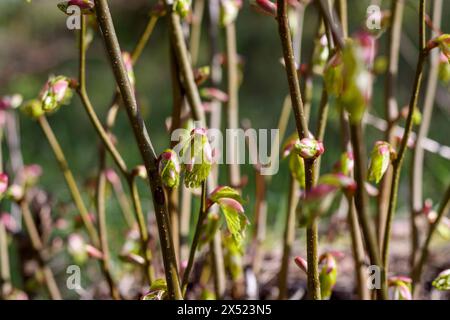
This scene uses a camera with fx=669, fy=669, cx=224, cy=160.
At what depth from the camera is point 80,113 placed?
3.90m

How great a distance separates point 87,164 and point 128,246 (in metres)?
1.80

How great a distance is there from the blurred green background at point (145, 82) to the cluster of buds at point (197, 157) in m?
1.27

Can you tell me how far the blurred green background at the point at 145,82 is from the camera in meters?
2.69

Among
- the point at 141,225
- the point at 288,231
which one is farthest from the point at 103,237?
the point at 288,231

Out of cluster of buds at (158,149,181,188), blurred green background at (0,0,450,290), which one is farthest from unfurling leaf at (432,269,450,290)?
blurred green background at (0,0,450,290)

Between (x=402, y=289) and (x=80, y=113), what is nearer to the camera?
(x=402, y=289)

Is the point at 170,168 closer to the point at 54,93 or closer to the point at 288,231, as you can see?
the point at 54,93

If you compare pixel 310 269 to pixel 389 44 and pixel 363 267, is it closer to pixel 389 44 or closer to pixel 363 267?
pixel 363 267

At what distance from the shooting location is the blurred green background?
8.82 ft

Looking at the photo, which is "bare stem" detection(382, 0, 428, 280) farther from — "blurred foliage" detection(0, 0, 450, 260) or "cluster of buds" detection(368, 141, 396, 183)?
"blurred foliage" detection(0, 0, 450, 260)

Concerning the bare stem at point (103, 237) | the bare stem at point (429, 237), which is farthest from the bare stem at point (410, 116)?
the bare stem at point (103, 237)

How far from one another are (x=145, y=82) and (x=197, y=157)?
3.52 metres

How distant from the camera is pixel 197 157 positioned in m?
0.76

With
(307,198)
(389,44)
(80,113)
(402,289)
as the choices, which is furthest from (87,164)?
(307,198)
